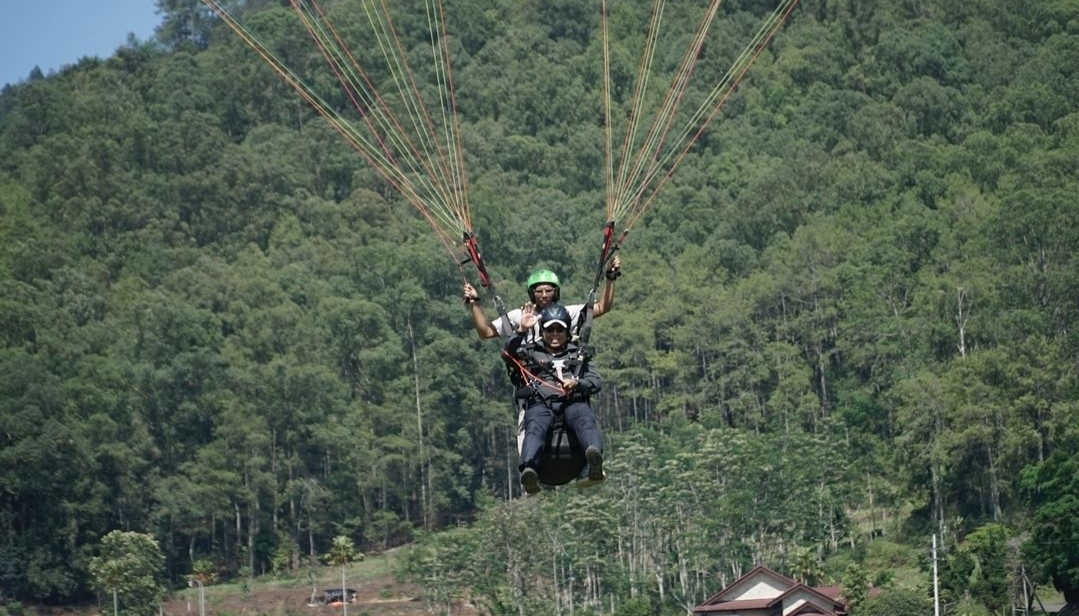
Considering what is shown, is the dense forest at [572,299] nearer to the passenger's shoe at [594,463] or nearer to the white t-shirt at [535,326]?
the white t-shirt at [535,326]

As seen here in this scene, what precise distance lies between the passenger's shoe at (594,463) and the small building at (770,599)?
39.4m

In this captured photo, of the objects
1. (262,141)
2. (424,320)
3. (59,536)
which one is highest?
(262,141)

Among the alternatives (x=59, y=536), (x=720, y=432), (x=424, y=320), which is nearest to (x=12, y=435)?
(x=59, y=536)

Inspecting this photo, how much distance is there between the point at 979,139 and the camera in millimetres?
104438

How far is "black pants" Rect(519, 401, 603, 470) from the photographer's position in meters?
17.9

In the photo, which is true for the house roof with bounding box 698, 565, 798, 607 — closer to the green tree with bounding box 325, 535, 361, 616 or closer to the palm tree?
the green tree with bounding box 325, 535, 361, 616

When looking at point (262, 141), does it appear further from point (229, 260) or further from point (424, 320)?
point (424, 320)

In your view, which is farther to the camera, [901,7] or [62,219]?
[901,7]

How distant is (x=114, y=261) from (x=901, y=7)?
166 feet

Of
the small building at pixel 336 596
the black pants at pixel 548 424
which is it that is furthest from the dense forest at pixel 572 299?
the black pants at pixel 548 424

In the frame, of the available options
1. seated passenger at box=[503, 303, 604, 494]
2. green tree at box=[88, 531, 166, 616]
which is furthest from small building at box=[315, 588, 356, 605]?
seated passenger at box=[503, 303, 604, 494]

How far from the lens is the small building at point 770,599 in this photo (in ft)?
186

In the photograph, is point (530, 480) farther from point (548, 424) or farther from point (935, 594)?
point (935, 594)

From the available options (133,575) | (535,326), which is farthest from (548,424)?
(133,575)
